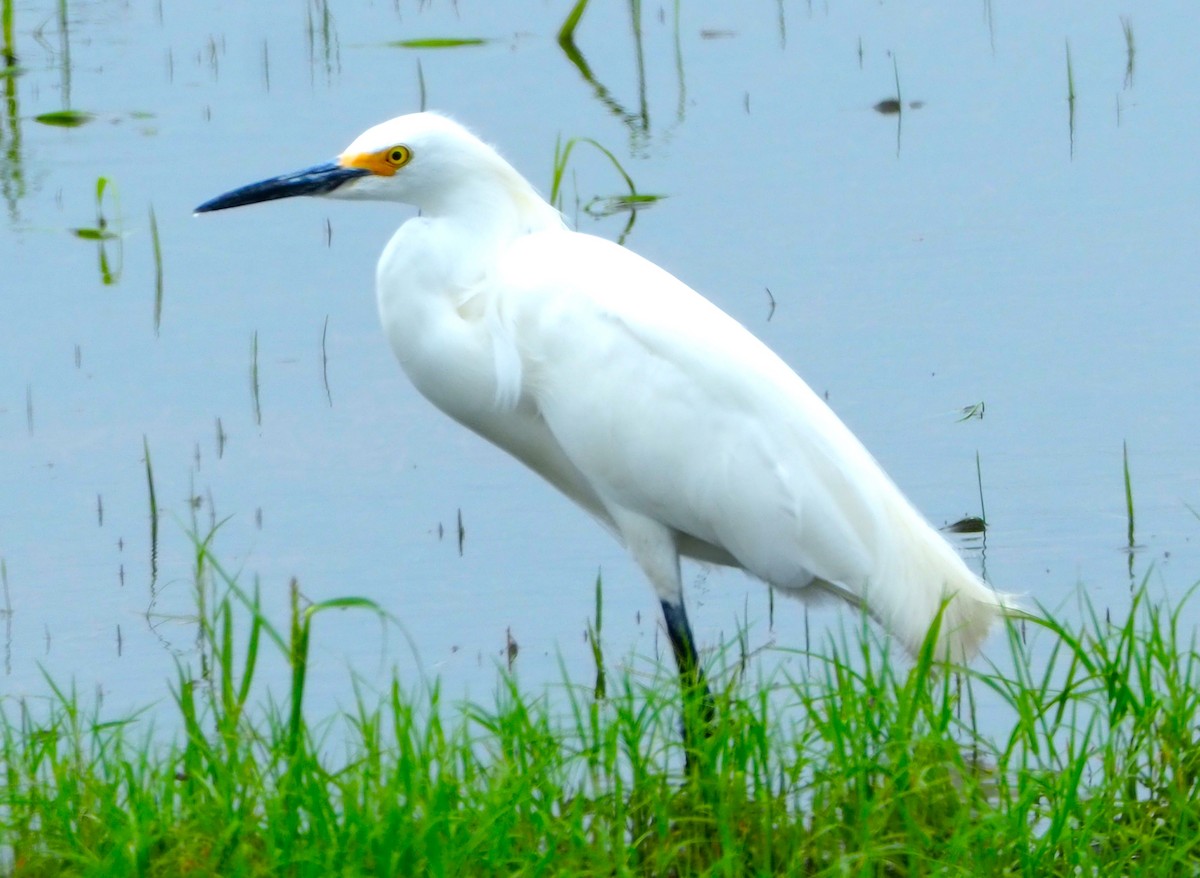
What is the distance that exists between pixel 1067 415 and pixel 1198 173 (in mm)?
2018

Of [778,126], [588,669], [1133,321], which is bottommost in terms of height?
[588,669]

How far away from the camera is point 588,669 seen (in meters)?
4.94

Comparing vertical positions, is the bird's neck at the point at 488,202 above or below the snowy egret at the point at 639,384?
above

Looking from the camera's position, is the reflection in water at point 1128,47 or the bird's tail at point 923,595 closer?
the bird's tail at point 923,595

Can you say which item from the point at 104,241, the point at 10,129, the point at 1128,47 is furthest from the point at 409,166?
the point at 1128,47

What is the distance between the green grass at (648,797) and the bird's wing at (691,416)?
32.3 inches

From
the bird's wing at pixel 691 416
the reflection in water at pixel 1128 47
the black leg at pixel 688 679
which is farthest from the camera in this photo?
the reflection in water at pixel 1128 47

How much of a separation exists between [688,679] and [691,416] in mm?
587

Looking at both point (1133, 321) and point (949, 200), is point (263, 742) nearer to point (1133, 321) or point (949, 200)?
point (1133, 321)

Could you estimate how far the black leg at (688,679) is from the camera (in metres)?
3.60

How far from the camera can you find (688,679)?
419 centimetres

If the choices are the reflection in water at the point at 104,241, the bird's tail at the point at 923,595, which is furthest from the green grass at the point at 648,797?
the reflection in water at the point at 104,241

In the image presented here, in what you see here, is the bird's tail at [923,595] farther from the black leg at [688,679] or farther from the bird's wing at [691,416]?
the black leg at [688,679]

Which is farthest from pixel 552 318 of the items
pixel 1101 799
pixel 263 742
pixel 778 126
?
pixel 778 126
